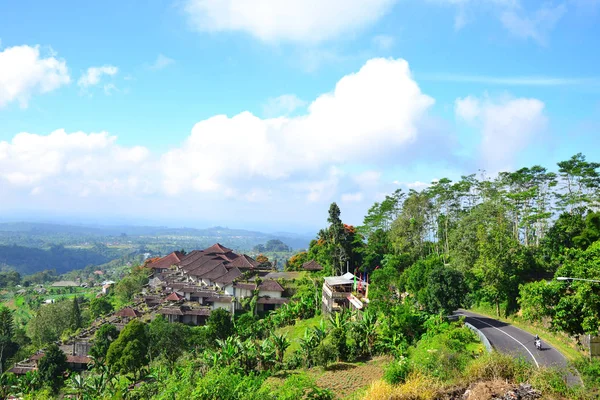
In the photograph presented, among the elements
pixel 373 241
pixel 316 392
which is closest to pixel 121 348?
pixel 316 392

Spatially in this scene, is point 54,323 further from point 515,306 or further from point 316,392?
point 515,306

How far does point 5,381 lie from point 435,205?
38.6m

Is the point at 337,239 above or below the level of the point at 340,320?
above

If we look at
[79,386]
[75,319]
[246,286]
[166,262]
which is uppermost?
[246,286]

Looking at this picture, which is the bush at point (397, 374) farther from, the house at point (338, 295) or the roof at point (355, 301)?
the house at point (338, 295)

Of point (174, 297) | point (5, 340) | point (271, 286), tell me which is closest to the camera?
point (5, 340)

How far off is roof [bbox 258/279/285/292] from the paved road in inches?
725

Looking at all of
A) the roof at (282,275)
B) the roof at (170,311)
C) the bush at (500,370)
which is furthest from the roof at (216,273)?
the bush at (500,370)

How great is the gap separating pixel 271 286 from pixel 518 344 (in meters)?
23.5

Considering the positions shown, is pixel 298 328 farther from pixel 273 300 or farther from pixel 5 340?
pixel 5 340

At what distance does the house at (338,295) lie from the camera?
30.0 m

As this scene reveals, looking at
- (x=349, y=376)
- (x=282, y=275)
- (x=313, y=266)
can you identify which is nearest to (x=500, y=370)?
(x=349, y=376)

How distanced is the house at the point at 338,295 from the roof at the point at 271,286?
625cm

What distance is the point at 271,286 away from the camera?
39219mm
